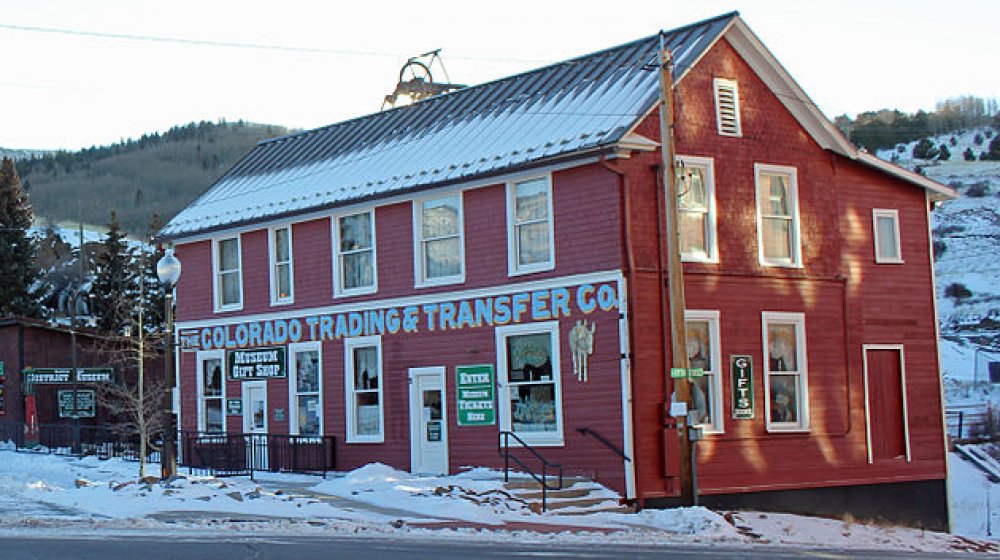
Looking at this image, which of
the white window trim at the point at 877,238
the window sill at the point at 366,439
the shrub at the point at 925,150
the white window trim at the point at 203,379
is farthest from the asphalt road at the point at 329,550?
the shrub at the point at 925,150

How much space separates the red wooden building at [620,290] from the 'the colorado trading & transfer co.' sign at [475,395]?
0.05 m

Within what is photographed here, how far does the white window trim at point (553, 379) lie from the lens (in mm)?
24734

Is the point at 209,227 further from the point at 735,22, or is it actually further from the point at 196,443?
the point at 735,22

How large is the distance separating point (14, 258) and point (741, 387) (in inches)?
2041

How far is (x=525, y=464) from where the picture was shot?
2517 centimetres

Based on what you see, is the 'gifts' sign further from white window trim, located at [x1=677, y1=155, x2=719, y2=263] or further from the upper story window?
the upper story window

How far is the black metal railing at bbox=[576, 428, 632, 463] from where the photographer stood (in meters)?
23.3

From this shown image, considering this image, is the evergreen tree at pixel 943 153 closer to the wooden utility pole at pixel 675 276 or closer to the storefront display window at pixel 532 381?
the storefront display window at pixel 532 381

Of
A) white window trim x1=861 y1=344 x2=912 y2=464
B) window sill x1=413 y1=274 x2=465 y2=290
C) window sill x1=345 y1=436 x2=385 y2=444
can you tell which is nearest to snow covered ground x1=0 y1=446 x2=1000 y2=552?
window sill x1=345 y1=436 x2=385 y2=444

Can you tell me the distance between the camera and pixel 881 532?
23.8 m

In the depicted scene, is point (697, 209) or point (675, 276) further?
A: point (697, 209)

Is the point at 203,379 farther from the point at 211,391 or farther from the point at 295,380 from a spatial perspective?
the point at 295,380

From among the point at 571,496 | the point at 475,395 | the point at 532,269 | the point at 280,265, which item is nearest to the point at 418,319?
the point at 475,395

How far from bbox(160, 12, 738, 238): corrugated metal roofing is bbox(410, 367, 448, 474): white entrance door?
411 cm
